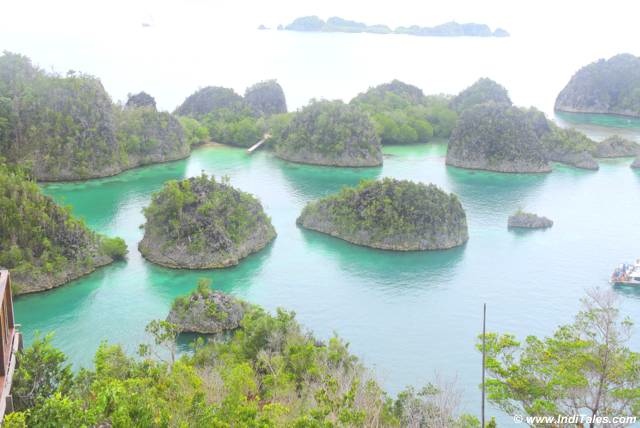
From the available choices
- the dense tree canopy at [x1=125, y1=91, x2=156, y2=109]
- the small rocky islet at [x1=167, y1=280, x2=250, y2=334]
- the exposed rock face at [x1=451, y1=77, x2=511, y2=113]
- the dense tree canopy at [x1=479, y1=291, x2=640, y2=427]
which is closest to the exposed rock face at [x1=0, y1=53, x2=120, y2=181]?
the dense tree canopy at [x1=125, y1=91, x2=156, y2=109]

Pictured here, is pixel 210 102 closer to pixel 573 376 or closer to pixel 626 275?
pixel 626 275

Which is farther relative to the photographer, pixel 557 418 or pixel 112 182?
pixel 112 182

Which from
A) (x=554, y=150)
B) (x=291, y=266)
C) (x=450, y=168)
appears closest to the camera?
(x=291, y=266)

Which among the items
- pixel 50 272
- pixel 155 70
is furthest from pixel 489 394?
pixel 155 70

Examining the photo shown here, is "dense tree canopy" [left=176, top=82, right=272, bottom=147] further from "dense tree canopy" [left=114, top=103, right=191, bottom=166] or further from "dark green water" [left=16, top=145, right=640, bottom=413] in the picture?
"dark green water" [left=16, top=145, right=640, bottom=413]

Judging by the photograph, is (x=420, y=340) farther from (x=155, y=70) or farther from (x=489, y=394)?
(x=155, y=70)

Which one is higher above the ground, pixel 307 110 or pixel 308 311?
pixel 307 110
